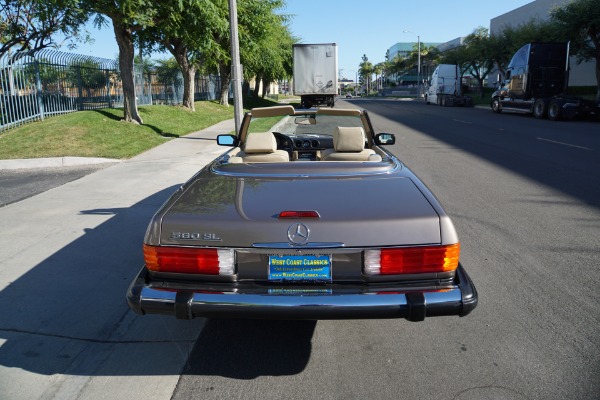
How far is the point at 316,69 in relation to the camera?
31.1 meters

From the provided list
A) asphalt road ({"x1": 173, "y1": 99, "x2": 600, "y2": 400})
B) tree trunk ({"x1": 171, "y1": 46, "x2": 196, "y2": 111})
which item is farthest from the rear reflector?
tree trunk ({"x1": 171, "y1": 46, "x2": 196, "y2": 111})

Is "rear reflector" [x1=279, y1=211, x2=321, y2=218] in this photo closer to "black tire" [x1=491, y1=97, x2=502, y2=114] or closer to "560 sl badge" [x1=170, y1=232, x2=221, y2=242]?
"560 sl badge" [x1=170, y1=232, x2=221, y2=242]

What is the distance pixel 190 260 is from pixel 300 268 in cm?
63

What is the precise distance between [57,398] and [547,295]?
365 cm

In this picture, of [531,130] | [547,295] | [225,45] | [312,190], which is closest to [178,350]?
[312,190]

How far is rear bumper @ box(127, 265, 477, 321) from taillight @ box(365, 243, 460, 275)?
4.8 inches

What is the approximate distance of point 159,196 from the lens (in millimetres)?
7891

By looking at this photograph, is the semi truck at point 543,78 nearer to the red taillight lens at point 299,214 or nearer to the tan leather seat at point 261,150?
the tan leather seat at point 261,150

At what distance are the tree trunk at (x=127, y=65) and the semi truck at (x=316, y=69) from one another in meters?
16.2

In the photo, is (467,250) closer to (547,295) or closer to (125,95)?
(547,295)

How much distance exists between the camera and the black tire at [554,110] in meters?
22.8

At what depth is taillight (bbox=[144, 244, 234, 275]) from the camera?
2801 mm

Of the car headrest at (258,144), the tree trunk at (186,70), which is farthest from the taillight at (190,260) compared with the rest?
the tree trunk at (186,70)

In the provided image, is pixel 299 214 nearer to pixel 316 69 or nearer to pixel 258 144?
pixel 258 144
